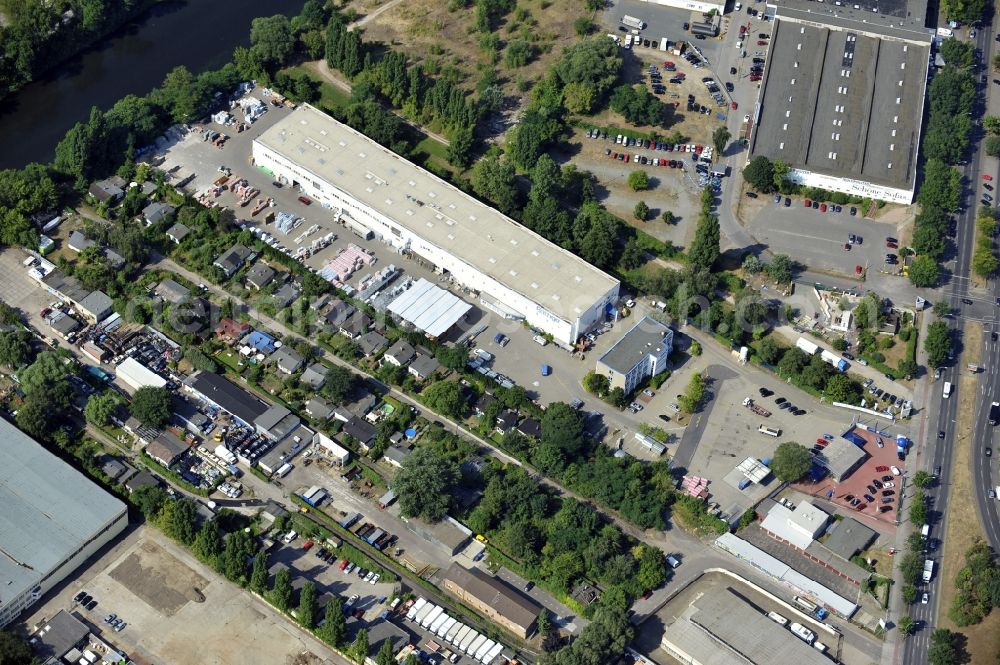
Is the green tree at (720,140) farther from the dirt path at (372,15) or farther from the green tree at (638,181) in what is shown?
the dirt path at (372,15)

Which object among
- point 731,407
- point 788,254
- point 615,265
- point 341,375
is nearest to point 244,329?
point 341,375

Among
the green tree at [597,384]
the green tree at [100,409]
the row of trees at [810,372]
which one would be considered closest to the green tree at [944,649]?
the row of trees at [810,372]

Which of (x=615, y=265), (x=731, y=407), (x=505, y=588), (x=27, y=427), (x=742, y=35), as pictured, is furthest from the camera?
(x=742, y=35)

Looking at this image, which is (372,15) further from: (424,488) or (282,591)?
(282,591)

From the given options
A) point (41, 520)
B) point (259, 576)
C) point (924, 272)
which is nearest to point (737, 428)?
point (924, 272)

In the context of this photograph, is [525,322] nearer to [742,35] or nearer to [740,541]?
[740,541]

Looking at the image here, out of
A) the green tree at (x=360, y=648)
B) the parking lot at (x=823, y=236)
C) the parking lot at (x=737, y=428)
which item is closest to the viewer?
the green tree at (x=360, y=648)
